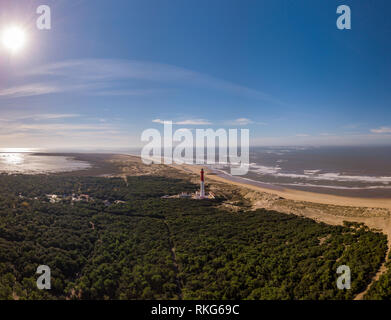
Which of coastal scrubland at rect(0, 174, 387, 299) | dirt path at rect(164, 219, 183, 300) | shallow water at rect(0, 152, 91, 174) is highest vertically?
shallow water at rect(0, 152, 91, 174)

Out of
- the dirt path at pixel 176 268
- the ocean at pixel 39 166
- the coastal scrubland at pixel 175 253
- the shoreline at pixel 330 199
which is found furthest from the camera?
the ocean at pixel 39 166

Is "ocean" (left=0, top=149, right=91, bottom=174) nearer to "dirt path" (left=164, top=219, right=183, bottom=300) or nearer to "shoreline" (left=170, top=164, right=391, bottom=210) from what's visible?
"dirt path" (left=164, top=219, right=183, bottom=300)

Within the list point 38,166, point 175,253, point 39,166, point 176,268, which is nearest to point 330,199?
point 175,253

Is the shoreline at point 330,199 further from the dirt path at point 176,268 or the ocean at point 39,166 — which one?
the ocean at point 39,166

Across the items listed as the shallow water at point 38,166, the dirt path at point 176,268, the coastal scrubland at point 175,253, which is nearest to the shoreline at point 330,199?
the coastal scrubland at point 175,253

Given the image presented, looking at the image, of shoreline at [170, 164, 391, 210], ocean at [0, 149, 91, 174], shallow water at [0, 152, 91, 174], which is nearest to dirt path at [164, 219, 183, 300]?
shoreline at [170, 164, 391, 210]

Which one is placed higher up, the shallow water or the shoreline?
the shallow water

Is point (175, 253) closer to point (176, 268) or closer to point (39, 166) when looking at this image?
point (176, 268)

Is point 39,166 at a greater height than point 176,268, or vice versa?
point 39,166
